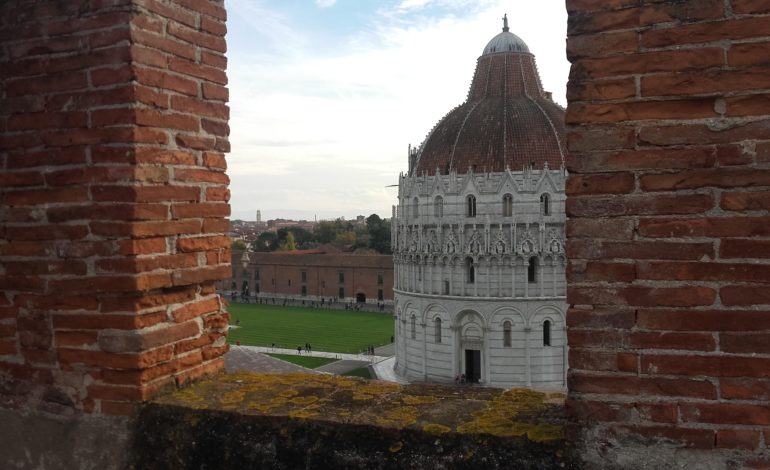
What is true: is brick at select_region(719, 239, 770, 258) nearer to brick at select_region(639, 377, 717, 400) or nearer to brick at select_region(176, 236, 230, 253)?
brick at select_region(639, 377, 717, 400)

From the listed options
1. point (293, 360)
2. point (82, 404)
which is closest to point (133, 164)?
point (82, 404)

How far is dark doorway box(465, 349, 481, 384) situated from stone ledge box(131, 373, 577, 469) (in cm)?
2921

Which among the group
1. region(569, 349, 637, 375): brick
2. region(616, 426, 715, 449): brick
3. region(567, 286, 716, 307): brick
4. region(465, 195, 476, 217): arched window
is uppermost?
region(465, 195, 476, 217): arched window

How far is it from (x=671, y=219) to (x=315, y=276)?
200ft

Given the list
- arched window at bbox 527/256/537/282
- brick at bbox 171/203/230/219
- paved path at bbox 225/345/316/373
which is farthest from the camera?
arched window at bbox 527/256/537/282

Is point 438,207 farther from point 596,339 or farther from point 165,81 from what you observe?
point 596,339

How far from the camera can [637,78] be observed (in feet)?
7.27

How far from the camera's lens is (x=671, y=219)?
2166 mm

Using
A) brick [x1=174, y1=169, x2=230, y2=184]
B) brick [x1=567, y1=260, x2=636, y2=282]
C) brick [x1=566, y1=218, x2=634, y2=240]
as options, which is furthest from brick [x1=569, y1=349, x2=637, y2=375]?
brick [x1=174, y1=169, x2=230, y2=184]

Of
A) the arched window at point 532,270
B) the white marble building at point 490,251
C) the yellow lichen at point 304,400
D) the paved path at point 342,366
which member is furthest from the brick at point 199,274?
the arched window at point 532,270

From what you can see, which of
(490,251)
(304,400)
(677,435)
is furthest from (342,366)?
(677,435)

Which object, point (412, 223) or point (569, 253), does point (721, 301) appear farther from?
point (412, 223)

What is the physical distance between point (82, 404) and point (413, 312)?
101 ft

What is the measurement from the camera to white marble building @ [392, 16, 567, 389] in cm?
3061
